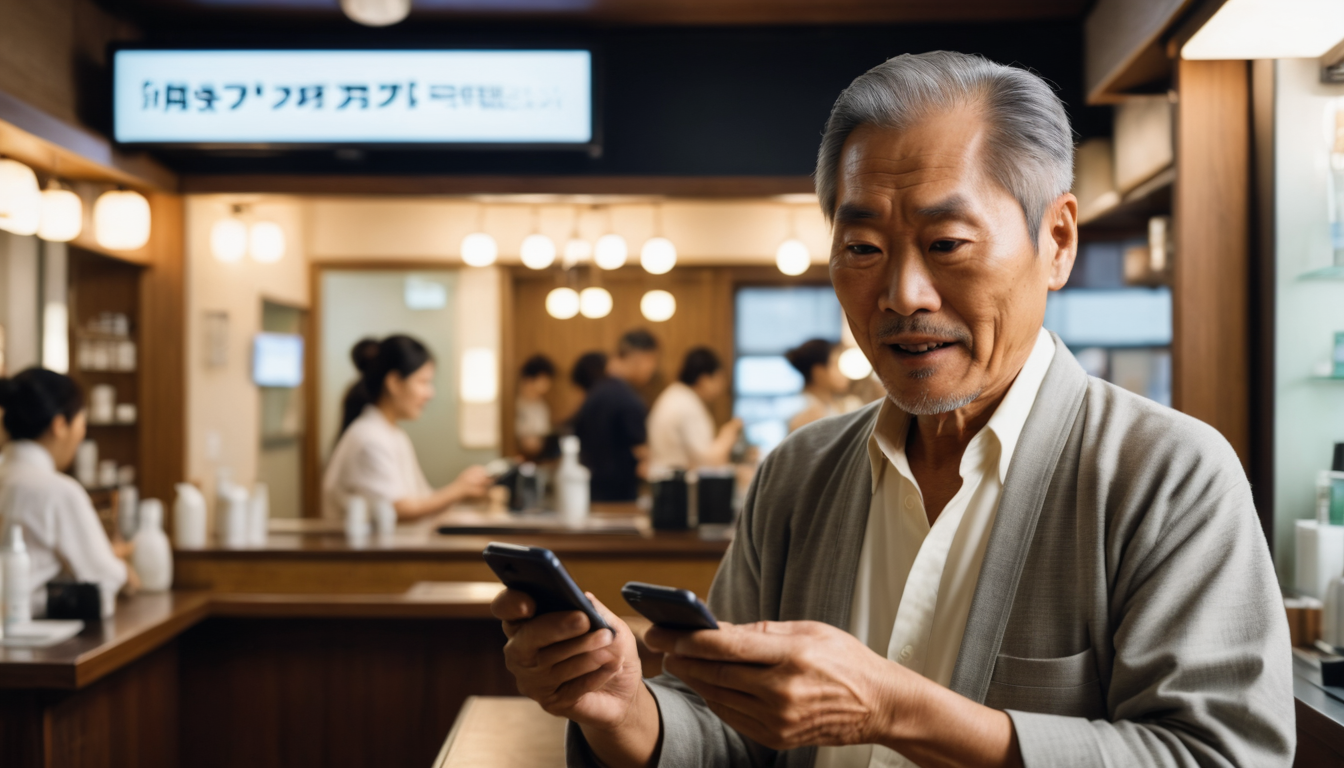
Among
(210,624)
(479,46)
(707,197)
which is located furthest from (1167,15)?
(210,624)

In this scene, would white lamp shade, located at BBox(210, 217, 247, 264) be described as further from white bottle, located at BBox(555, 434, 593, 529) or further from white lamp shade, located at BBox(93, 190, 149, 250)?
white bottle, located at BBox(555, 434, 593, 529)

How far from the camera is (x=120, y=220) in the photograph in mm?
3639

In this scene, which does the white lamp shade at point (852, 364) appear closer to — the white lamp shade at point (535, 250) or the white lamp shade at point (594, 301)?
the white lamp shade at point (594, 301)

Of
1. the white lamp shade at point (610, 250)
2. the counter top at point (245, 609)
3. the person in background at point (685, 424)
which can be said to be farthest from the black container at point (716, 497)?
the person in background at point (685, 424)

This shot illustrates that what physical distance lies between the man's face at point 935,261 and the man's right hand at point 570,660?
0.45m

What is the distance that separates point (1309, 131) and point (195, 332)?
4.55 m

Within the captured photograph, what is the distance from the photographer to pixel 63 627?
2881 millimetres

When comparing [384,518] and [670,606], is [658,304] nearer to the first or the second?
[384,518]

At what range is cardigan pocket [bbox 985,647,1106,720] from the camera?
3.37 ft

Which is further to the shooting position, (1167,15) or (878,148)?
(1167,15)

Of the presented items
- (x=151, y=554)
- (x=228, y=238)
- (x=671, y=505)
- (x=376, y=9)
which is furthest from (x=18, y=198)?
(x=671, y=505)

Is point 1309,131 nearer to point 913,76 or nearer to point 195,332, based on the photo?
point 913,76

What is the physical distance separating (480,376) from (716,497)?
12.7 feet

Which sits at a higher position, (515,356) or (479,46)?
(479,46)
